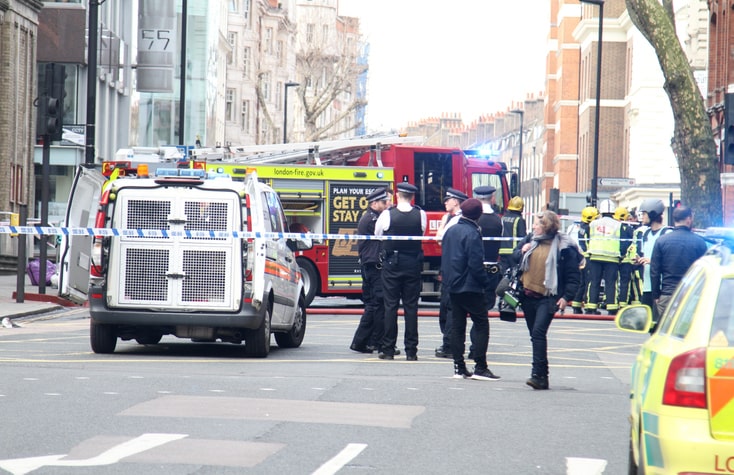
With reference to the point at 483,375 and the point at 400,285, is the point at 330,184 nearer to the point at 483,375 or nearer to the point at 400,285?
the point at 400,285

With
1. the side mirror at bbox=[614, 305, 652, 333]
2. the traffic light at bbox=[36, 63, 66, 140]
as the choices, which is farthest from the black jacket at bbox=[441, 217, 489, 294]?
the traffic light at bbox=[36, 63, 66, 140]

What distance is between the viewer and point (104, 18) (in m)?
46.2

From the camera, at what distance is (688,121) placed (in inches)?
985

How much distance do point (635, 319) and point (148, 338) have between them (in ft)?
30.4

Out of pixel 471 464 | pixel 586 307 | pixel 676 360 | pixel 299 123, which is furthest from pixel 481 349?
pixel 299 123

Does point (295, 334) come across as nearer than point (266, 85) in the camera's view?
Yes

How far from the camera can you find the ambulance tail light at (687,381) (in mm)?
5840

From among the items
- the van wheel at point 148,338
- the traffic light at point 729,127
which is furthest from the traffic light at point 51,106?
the traffic light at point 729,127

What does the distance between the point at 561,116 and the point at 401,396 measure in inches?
3207

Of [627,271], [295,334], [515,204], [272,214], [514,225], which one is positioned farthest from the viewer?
[627,271]

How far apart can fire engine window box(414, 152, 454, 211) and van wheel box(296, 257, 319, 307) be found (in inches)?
129

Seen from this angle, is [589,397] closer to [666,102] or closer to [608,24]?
[666,102]

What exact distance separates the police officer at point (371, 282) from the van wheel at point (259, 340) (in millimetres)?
1306

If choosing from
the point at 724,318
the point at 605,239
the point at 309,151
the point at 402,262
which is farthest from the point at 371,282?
the point at 309,151
